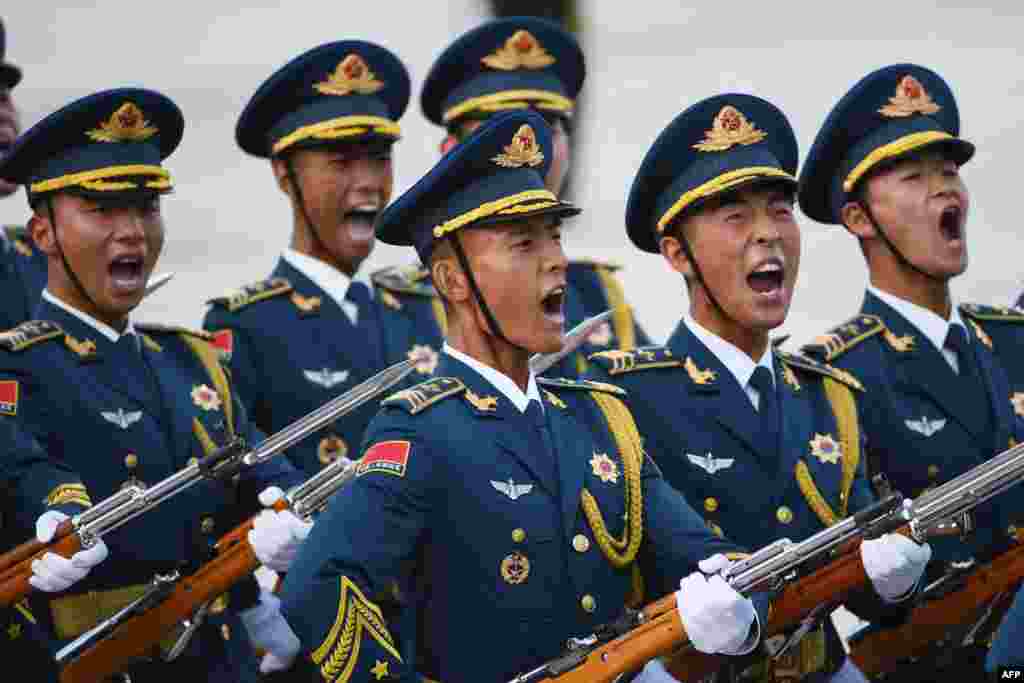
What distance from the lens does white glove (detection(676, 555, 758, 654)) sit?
6613mm

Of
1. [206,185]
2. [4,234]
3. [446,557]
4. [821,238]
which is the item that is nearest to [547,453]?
[446,557]

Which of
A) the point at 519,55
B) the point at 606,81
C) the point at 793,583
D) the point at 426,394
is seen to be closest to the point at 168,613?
the point at 426,394

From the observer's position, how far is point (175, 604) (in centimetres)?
815

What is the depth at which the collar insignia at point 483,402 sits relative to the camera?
22.9ft

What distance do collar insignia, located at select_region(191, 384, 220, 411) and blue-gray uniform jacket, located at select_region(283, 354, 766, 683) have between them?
5.40 ft

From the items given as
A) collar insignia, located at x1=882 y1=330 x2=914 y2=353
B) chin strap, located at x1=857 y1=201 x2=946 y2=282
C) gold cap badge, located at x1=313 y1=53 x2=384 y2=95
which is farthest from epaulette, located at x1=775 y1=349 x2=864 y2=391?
gold cap badge, located at x1=313 y1=53 x2=384 y2=95

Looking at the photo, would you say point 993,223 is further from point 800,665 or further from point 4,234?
point 800,665

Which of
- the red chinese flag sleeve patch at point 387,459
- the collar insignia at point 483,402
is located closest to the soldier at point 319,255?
the collar insignia at point 483,402

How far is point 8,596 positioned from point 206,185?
15.5m

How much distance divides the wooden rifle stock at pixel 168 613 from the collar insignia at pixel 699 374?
5.10ft

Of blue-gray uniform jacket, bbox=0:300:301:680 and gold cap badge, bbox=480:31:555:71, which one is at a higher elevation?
gold cap badge, bbox=480:31:555:71

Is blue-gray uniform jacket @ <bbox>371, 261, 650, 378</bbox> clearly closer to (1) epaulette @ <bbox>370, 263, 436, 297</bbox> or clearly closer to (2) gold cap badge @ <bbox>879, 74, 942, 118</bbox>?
(1) epaulette @ <bbox>370, 263, 436, 297</bbox>

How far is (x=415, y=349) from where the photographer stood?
9.70 meters

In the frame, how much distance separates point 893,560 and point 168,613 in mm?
2654
